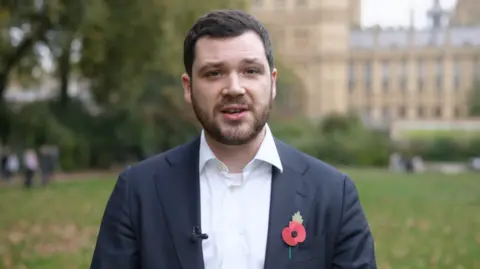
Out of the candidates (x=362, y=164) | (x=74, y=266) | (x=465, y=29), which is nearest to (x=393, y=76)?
(x=465, y=29)

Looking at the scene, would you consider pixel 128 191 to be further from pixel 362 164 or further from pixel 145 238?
pixel 362 164

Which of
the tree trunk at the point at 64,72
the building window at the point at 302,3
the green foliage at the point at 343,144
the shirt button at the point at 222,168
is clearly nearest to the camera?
the shirt button at the point at 222,168

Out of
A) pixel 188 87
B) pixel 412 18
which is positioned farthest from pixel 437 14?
pixel 188 87

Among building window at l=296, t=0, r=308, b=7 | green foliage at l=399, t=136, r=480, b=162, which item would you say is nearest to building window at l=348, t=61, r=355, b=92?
building window at l=296, t=0, r=308, b=7

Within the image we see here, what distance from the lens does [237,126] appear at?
191 centimetres

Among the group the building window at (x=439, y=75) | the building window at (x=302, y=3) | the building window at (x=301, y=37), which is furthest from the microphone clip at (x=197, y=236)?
the building window at (x=439, y=75)

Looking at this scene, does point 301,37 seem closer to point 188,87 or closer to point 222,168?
point 188,87

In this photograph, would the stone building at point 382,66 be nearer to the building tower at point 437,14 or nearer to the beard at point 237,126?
the building tower at point 437,14

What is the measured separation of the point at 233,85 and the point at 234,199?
300 millimetres

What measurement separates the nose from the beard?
0.06ft

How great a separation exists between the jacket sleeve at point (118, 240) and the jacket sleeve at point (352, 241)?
1.78 feet

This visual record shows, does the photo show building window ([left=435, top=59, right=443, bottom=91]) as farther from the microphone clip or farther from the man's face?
the microphone clip

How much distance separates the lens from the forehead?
6.24ft

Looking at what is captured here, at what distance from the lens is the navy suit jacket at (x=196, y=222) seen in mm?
1877
